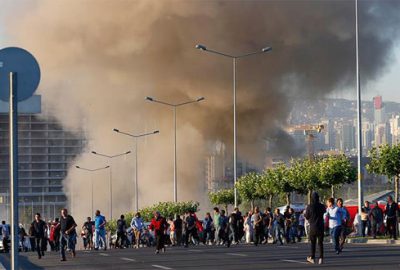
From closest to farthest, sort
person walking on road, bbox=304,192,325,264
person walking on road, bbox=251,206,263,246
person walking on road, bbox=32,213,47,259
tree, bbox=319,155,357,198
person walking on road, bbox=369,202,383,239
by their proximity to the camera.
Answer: person walking on road, bbox=304,192,325,264
person walking on road, bbox=32,213,47,259
person walking on road, bbox=251,206,263,246
person walking on road, bbox=369,202,383,239
tree, bbox=319,155,357,198

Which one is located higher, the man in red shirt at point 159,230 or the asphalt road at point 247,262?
the man in red shirt at point 159,230

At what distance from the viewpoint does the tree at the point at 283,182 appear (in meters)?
67.7

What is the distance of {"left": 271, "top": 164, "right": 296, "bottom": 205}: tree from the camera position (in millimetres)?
67688

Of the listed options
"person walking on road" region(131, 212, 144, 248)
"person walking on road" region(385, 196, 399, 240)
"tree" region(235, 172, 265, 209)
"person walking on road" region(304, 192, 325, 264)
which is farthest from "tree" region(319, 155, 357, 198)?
"person walking on road" region(304, 192, 325, 264)

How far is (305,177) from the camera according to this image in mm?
62656

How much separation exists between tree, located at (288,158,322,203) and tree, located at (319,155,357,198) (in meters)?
1.46

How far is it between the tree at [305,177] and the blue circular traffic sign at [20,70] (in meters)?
49.2

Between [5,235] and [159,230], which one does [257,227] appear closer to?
[159,230]

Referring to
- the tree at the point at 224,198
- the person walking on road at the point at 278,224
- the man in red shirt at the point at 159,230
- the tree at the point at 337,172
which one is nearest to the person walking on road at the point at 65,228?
the man in red shirt at the point at 159,230

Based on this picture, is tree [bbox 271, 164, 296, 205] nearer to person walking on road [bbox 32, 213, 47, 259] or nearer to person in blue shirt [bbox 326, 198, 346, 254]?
person walking on road [bbox 32, 213, 47, 259]

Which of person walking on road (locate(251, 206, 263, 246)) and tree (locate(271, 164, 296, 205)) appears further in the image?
tree (locate(271, 164, 296, 205))

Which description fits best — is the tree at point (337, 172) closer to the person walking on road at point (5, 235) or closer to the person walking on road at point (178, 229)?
the person walking on road at point (178, 229)

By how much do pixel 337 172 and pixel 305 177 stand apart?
4437 millimetres

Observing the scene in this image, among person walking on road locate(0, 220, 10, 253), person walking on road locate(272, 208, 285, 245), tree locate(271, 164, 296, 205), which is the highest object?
tree locate(271, 164, 296, 205)
